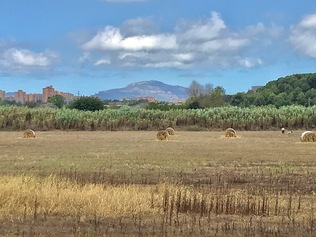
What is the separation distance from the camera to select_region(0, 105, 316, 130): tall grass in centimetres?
7462

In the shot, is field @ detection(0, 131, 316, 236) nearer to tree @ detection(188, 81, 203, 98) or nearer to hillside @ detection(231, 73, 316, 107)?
hillside @ detection(231, 73, 316, 107)

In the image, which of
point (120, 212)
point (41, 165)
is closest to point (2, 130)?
point (41, 165)

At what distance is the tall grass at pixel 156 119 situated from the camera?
74.6 m

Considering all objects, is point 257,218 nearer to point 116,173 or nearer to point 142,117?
point 116,173

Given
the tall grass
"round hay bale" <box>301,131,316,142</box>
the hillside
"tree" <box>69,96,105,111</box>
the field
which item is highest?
the hillside

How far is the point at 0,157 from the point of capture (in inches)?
1137

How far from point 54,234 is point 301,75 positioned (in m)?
151

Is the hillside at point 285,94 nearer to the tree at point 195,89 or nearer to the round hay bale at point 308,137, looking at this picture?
the tree at point 195,89

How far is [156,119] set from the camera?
77.2 metres

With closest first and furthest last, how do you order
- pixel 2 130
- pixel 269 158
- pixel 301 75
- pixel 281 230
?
pixel 281 230 < pixel 269 158 < pixel 2 130 < pixel 301 75

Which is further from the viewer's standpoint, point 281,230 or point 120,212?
point 120,212

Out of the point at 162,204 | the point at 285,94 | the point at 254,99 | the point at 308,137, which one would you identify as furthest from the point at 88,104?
the point at 162,204

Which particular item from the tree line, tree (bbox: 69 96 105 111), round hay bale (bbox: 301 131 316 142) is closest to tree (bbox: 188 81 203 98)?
the tree line

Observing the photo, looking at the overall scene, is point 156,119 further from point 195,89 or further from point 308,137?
point 195,89
